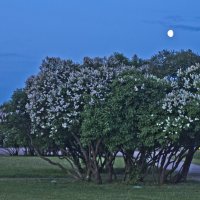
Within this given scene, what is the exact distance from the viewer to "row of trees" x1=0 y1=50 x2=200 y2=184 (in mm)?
16500

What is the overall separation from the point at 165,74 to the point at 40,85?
4.23 meters

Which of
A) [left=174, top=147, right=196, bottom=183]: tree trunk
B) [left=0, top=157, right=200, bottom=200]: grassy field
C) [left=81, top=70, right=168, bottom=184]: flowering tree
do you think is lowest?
[left=0, top=157, right=200, bottom=200]: grassy field

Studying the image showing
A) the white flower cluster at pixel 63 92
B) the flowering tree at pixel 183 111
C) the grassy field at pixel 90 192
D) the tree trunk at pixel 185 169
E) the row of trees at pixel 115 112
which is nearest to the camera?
the grassy field at pixel 90 192

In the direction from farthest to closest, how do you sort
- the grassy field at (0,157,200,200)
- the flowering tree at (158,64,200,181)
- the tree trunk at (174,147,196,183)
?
1. the tree trunk at (174,147,196,183)
2. the flowering tree at (158,64,200,181)
3. the grassy field at (0,157,200,200)

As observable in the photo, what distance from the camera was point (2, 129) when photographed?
21.2 m

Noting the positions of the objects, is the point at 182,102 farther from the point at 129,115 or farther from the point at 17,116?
the point at 17,116

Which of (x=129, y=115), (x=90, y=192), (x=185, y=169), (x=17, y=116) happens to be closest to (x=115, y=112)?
(x=129, y=115)

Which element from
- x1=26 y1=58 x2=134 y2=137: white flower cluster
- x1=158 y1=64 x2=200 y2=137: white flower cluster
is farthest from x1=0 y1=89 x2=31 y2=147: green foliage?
x1=158 y1=64 x2=200 y2=137: white flower cluster

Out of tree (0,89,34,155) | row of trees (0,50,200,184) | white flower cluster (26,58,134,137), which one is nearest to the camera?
row of trees (0,50,200,184)

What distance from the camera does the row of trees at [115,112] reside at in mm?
16500

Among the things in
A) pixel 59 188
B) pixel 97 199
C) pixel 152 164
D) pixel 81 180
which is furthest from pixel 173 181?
pixel 97 199

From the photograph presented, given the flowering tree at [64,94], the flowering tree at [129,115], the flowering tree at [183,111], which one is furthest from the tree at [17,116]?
the flowering tree at [183,111]

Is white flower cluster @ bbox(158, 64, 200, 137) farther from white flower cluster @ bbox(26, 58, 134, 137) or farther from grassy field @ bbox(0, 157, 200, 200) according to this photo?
white flower cluster @ bbox(26, 58, 134, 137)

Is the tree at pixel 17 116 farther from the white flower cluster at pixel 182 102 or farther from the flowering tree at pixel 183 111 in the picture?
the white flower cluster at pixel 182 102
